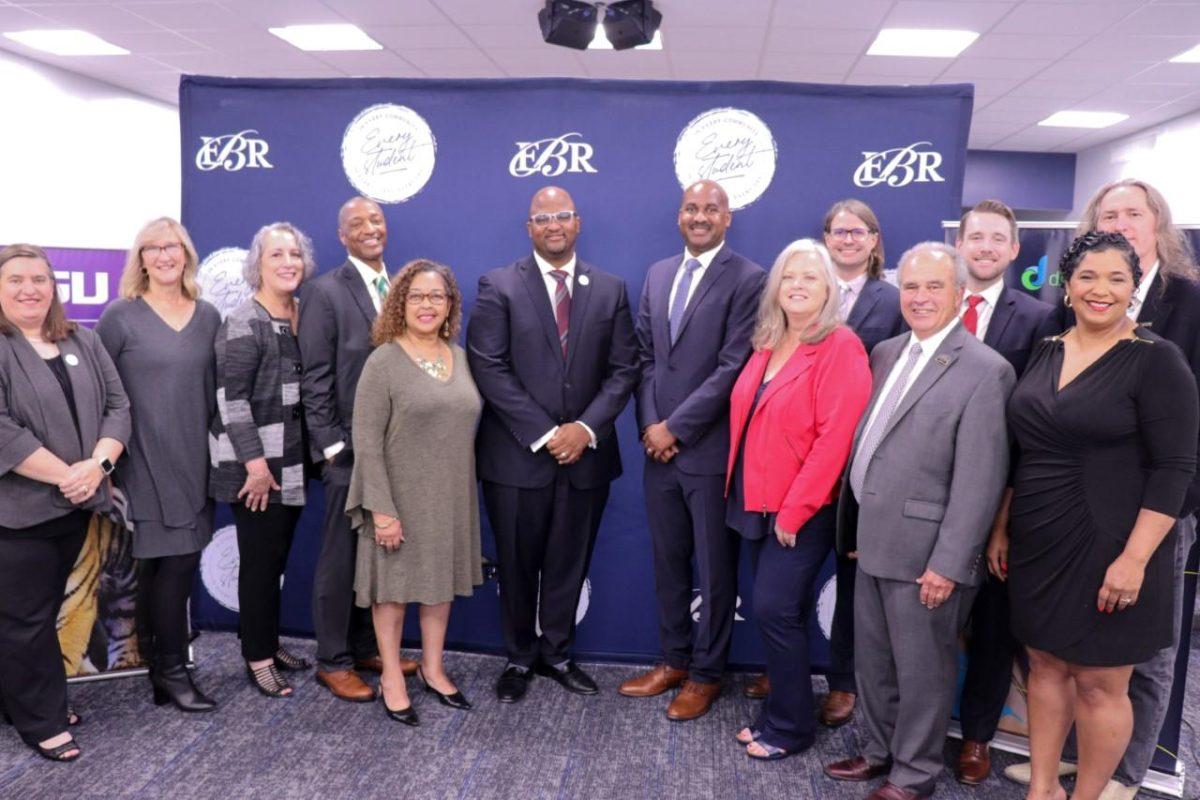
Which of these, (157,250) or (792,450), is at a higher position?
(157,250)

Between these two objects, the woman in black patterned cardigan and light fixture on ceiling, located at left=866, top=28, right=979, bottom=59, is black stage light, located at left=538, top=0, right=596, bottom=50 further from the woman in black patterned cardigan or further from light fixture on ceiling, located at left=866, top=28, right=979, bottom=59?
the woman in black patterned cardigan

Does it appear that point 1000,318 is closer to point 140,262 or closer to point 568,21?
point 140,262

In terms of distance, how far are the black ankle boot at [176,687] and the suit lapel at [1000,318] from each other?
2815mm

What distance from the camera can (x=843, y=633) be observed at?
2787 mm

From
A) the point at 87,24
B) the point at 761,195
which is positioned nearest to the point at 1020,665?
the point at 761,195

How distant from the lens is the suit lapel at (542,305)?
2.83m

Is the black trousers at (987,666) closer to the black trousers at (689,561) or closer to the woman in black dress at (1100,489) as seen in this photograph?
the woman in black dress at (1100,489)

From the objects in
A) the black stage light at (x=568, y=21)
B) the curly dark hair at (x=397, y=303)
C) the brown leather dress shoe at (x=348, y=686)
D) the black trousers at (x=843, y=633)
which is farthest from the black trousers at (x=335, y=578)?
the black stage light at (x=568, y=21)

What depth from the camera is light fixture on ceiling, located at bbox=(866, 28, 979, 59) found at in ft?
22.1

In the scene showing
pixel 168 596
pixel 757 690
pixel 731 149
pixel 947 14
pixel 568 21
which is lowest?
pixel 757 690

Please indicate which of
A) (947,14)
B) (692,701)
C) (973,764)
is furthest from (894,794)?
(947,14)

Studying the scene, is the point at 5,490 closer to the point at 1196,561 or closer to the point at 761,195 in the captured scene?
the point at 761,195

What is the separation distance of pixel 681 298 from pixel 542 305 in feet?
1.55

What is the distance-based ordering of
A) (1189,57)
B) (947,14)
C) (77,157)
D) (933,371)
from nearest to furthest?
(933,371) < (947,14) < (1189,57) < (77,157)
